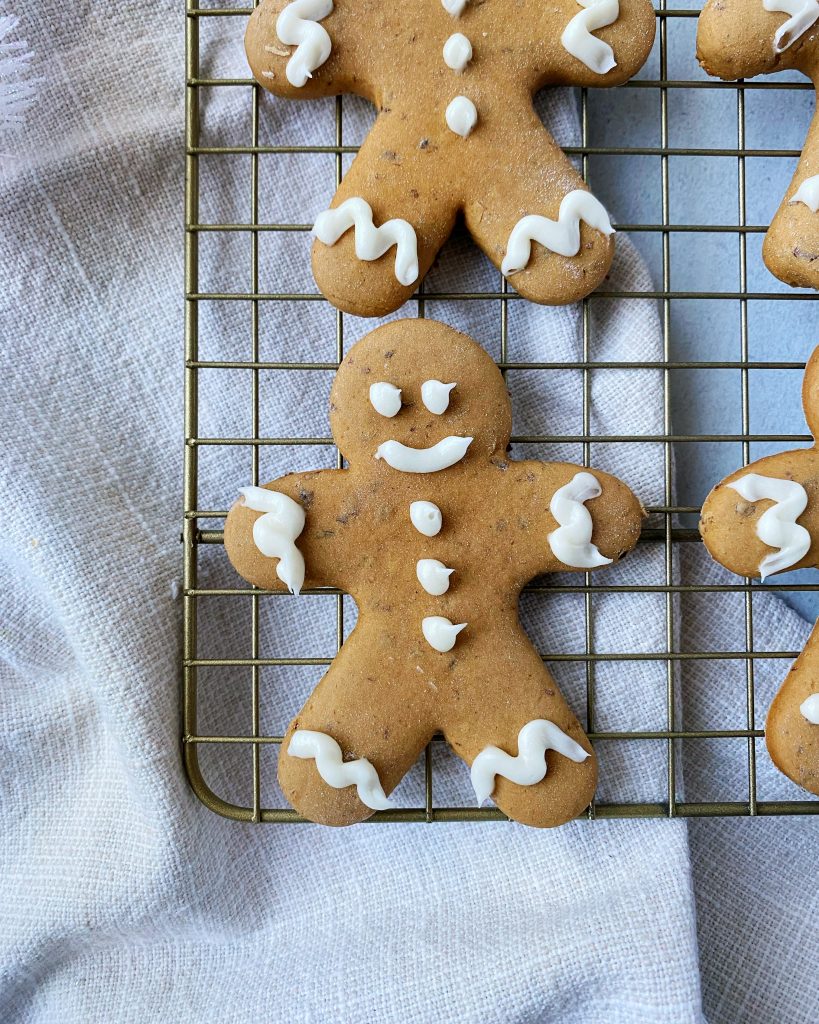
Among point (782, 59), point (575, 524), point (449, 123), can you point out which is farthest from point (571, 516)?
point (782, 59)

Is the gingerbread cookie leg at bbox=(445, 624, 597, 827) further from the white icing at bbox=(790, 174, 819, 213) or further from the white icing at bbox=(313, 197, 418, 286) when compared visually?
the white icing at bbox=(790, 174, 819, 213)

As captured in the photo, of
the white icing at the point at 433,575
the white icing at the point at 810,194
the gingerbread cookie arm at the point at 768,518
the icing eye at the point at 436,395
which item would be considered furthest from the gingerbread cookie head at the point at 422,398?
the white icing at the point at 810,194

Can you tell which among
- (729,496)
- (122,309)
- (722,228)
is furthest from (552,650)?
(122,309)

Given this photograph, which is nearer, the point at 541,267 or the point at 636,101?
the point at 541,267

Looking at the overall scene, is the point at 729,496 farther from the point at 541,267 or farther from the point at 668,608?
the point at 541,267

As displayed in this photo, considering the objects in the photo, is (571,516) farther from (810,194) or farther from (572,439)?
(810,194)
